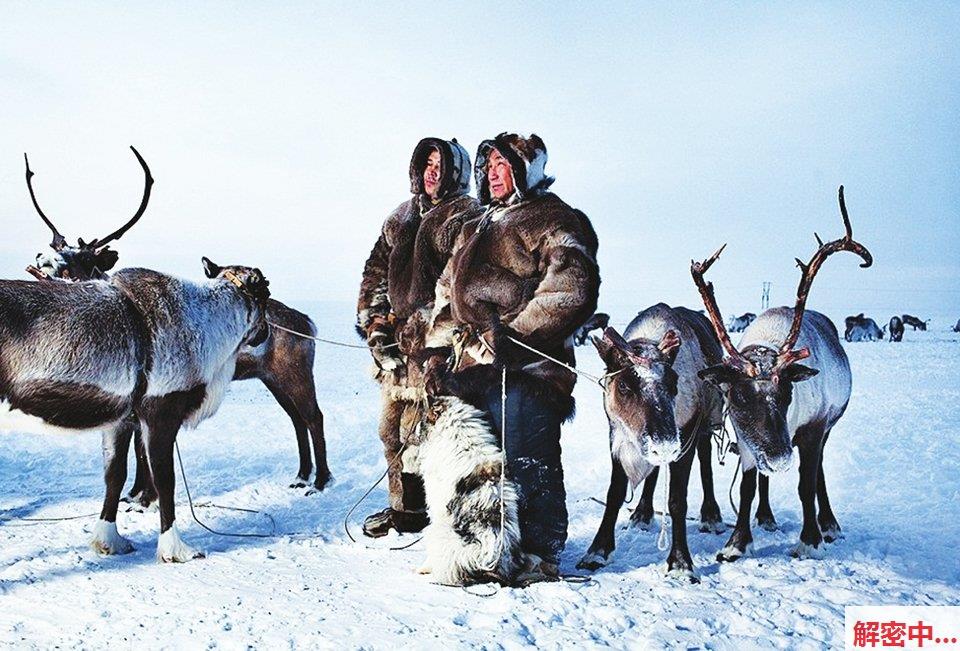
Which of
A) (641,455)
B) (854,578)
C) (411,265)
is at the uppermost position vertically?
(411,265)

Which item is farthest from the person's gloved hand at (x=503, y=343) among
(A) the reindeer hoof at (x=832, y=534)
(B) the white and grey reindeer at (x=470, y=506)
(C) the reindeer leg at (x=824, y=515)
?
→ (A) the reindeer hoof at (x=832, y=534)

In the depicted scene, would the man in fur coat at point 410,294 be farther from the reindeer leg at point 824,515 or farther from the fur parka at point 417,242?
the reindeer leg at point 824,515

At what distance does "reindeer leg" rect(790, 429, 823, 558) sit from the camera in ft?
15.3

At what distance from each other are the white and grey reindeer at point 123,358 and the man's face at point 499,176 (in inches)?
70.7

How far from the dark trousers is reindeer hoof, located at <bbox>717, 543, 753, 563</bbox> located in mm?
1164

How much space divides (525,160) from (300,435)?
12.6 feet

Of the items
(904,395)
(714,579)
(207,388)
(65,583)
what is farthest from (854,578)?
(904,395)

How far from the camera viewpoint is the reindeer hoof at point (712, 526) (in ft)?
17.4

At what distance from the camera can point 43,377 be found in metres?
3.84

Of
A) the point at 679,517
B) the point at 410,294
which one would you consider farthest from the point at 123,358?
the point at 679,517

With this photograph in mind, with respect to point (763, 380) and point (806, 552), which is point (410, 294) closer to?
point (763, 380)

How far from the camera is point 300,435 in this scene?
682 centimetres

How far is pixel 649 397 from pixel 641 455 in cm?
32

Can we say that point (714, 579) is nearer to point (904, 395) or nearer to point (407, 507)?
point (407, 507)
